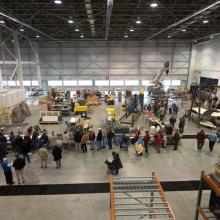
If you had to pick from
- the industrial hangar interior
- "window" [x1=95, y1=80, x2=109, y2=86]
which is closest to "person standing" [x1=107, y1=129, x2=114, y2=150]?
the industrial hangar interior

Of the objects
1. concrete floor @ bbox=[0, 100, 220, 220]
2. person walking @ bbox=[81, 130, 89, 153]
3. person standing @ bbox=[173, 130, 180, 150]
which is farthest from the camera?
person standing @ bbox=[173, 130, 180, 150]

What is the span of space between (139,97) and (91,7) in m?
9.90

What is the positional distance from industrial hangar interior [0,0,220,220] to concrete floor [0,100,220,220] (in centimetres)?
5

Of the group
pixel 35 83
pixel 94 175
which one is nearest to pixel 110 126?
pixel 94 175

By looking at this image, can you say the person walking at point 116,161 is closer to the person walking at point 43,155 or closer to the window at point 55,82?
the person walking at point 43,155

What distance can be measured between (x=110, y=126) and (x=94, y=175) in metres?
5.19

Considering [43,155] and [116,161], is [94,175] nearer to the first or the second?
[116,161]

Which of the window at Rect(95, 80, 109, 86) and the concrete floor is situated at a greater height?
the window at Rect(95, 80, 109, 86)

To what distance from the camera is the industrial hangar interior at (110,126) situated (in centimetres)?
730

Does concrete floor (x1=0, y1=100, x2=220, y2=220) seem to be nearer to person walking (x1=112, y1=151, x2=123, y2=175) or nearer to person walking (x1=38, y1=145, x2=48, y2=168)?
person walking (x1=38, y1=145, x2=48, y2=168)

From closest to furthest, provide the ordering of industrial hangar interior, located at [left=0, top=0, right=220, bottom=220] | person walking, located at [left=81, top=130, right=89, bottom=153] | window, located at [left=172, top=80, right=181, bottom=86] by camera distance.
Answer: industrial hangar interior, located at [left=0, top=0, right=220, bottom=220] → person walking, located at [left=81, top=130, right=89, bottom=153] → window, located at [left=172, top=80, right=181, bottom=86]

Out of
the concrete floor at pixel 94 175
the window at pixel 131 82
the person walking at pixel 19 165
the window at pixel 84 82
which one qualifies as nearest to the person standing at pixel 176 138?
the concrete floor at pixel 94 175

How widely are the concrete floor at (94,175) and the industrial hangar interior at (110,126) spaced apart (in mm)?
49

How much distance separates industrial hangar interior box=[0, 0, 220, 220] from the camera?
730cm
